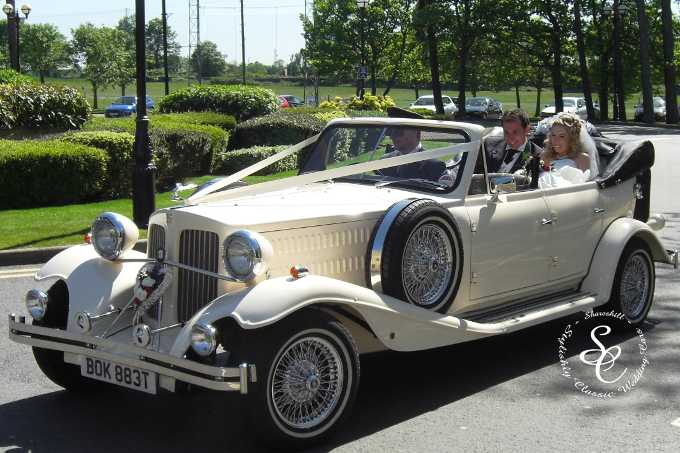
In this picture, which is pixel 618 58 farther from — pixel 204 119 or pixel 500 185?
pixel 500 185

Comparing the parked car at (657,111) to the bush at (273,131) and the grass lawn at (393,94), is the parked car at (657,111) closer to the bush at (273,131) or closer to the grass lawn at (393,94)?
the grass lawn at (393,94)

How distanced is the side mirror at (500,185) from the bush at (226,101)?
19.9 meters

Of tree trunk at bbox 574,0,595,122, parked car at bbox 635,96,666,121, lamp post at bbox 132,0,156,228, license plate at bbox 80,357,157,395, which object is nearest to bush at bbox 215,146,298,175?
lamp post at bbox 132,0,156,228

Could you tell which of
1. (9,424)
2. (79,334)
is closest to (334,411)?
(79,334)

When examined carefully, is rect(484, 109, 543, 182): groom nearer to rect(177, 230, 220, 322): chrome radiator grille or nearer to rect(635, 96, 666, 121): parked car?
rect(177, 230, 220, 322): chrome radiator grille

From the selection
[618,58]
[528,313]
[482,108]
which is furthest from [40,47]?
[528,313]

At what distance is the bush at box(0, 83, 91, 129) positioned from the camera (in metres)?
18.0

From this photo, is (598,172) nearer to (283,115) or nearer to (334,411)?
(334,411)

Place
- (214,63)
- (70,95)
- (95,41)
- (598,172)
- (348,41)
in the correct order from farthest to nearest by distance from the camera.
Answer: (214,63), (95,41), (348,41), (70,95), (598,172)

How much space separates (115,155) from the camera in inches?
590

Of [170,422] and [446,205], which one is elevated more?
[446,205]

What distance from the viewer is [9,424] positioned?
537 cm

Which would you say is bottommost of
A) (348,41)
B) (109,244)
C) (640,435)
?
(640,435)

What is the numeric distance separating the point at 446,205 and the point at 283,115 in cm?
1703
